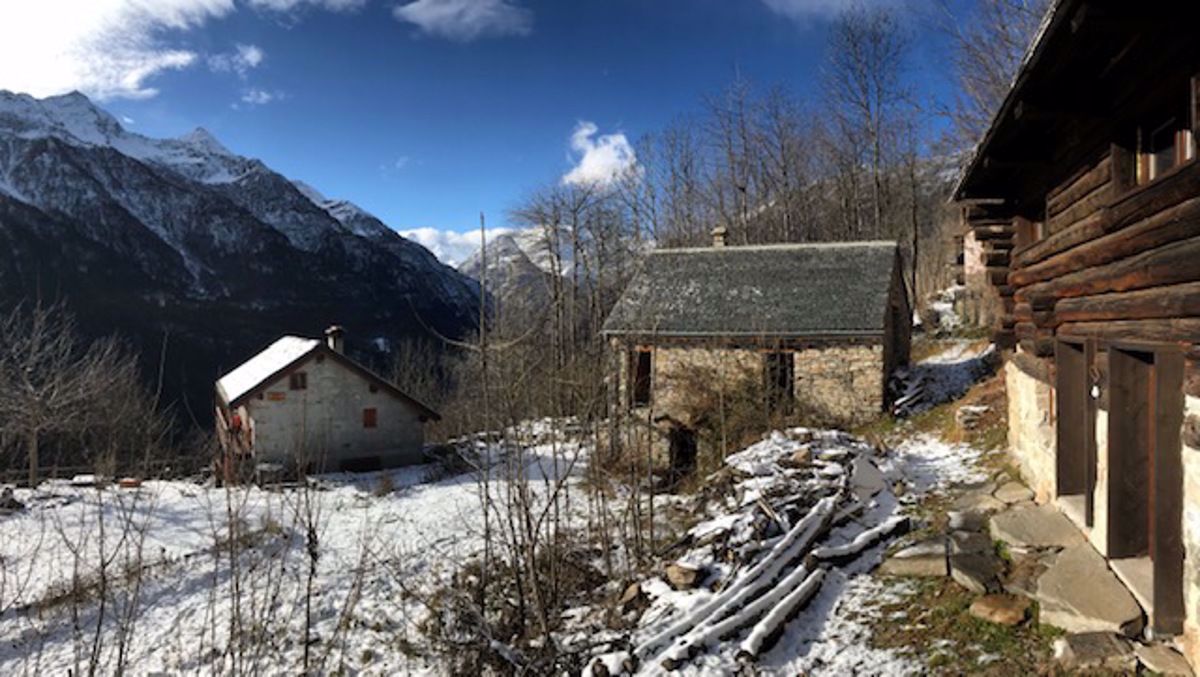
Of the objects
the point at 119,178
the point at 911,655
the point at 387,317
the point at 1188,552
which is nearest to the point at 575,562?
the point at 911,655

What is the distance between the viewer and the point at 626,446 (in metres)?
17.5

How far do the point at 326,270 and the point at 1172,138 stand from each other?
9351 cm

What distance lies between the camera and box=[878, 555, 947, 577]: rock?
6785 millimetres

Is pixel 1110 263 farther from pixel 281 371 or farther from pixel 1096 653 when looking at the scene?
pixel 281 371

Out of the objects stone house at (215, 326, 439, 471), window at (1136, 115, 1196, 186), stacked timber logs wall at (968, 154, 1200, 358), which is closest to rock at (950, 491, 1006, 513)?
stacked timber logs wall at (968, 154, 1200, 358)

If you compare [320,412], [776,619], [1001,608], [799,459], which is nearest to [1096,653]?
[1001,608]

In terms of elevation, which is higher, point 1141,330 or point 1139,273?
point 1139,273

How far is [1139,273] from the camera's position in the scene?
4605 mm

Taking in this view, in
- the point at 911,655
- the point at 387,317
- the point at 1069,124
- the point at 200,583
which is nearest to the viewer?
the point at 911,655

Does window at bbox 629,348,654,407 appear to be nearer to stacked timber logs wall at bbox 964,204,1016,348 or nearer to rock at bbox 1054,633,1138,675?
stacked timber logs wall at bbox 964,204,1016,348

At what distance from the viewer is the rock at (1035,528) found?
642 centimetres

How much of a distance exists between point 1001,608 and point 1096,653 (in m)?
1.10

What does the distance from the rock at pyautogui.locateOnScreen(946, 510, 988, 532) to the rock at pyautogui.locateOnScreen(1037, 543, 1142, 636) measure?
1.55 meters

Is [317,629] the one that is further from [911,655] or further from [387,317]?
[387,317]
